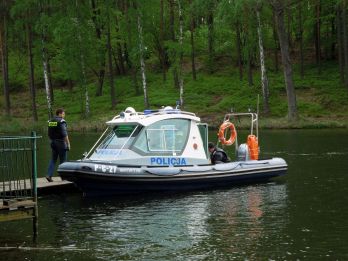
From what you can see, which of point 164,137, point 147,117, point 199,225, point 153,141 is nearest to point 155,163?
point 153,141

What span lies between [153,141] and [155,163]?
672mm

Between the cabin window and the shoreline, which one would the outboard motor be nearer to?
the cabin window

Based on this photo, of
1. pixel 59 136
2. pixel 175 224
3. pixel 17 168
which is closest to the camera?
pixel 17 168

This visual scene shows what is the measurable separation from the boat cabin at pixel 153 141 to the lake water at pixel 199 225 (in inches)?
47.3

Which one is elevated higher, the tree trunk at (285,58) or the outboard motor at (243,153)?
the tree trunk at (285,58)

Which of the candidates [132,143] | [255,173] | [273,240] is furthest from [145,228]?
[255,173]

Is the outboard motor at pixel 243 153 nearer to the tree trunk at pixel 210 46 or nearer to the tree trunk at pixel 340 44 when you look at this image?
the tree trunk at pixel 340 44

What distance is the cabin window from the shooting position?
731 inches

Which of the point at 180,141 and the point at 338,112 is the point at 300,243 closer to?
the point at 180,141

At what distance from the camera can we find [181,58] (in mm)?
51250

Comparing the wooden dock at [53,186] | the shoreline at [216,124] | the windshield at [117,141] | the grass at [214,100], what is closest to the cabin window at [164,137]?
the windshield at [117,141]

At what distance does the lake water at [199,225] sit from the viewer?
1143 cm

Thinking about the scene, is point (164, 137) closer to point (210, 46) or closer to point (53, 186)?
point (53, 186)

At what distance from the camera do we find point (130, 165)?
1773 cm
